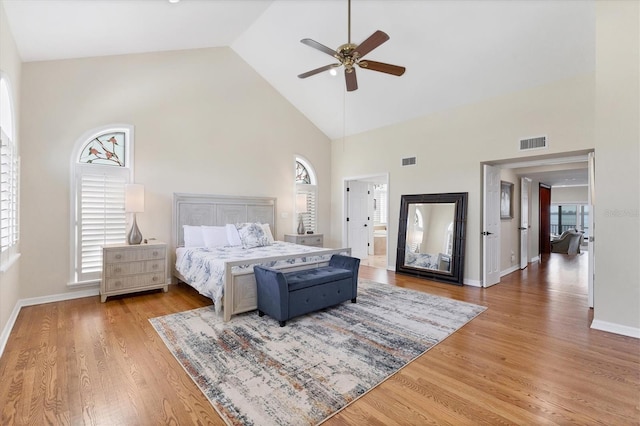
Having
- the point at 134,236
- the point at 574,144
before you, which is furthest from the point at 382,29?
the point at 134,236

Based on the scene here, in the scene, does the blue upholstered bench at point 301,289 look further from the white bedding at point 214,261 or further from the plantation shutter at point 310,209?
the plantation shutter at point 310,209

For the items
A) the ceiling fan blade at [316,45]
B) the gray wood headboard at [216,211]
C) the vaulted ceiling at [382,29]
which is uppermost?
the vaulted ceiling at [382,29]

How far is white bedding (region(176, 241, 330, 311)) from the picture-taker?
11.6ft

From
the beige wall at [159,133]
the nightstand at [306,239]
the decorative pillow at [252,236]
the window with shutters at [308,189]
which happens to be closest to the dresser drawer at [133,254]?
the beige wall at [159,133]

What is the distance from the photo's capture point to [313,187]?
288 inches

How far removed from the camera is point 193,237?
5.04 m

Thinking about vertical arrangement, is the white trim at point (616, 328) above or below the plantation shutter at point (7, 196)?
below

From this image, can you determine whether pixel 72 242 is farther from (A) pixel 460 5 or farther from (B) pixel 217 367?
(A) pixel 460 5

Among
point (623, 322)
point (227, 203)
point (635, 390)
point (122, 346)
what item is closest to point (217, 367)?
point (122, 346)

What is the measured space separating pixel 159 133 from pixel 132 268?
2.24m

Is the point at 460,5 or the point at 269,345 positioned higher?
the point at 460,5

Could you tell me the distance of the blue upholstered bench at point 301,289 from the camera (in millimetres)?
3266

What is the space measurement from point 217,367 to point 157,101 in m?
4.43

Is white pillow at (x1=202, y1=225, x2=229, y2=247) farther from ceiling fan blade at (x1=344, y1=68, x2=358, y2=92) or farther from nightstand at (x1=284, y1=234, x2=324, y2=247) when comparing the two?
ceiling fan blade at (x1=344, y1=68, x2=358, y2=92)
